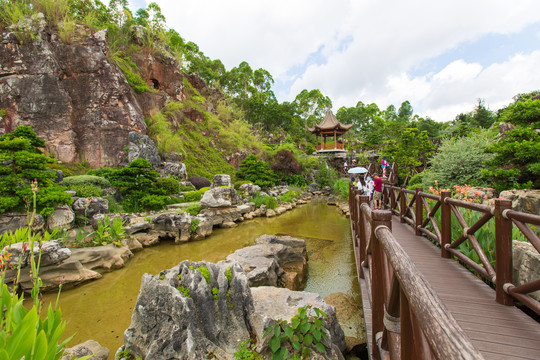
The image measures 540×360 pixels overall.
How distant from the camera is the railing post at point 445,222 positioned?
320 centimetres

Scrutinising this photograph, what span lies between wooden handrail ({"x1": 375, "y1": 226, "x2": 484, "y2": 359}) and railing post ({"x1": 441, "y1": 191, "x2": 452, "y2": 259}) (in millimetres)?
2774

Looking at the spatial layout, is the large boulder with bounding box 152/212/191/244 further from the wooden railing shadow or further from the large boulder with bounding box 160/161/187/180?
the wooden railing shadow

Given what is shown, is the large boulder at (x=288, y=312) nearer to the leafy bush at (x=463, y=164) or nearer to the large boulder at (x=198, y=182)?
the leafy bush at (x=463, y=164)

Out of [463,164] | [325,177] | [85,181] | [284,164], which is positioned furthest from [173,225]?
[325,177]

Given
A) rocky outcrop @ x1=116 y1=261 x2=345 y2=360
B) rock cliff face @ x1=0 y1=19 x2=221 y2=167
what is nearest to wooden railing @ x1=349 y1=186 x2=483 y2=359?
rocky outcrop @ x1=116 y1=261 x2=345 y2=360

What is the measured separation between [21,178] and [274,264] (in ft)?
21.2

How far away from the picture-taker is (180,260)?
6.26 metres

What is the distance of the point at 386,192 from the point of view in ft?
24.2

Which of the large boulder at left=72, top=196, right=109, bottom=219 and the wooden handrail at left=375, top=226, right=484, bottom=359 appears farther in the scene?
the large boulder at left=72, top=196, right=109, bottom=219

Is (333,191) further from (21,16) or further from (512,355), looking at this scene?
(21,16)

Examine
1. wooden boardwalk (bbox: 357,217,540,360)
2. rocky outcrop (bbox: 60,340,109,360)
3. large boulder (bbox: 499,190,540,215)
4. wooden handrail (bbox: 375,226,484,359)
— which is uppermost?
wooden handrail (bbox: 375,226,484,359)

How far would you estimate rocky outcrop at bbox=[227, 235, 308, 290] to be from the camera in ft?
15.0

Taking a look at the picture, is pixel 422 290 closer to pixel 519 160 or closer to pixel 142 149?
pixel 519 160

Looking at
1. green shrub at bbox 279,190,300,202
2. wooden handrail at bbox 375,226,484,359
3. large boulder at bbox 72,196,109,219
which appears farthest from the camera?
green shrub at bbox 279,190,300,202
